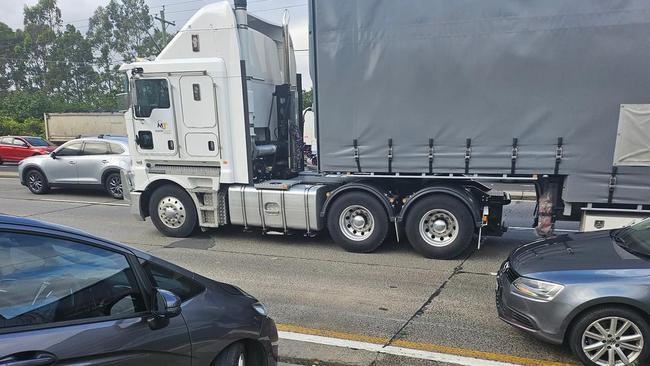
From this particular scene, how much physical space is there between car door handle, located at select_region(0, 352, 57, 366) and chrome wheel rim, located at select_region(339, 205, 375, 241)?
533 cm

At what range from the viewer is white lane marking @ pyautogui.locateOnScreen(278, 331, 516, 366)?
3756 mm

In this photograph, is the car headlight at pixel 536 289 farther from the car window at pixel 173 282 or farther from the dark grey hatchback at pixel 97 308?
the car window at pixel 173 282

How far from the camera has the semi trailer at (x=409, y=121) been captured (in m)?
5.79

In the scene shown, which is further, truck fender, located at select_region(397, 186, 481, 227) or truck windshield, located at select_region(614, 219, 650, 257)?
truck fender, located at select_region(397, 186, 481, 227)

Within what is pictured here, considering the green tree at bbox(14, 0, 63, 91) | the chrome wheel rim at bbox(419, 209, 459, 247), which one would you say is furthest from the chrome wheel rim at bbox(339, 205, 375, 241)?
the green tree at bbox(14, 0, 63, 91)

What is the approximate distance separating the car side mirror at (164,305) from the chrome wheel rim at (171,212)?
5.88 m

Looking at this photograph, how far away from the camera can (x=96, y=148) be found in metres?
13.1

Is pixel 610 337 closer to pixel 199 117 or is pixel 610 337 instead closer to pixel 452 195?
pixel 452 195

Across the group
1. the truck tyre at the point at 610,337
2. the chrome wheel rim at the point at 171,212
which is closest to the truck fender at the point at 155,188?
the chrome wheel rim at the point at 171,212

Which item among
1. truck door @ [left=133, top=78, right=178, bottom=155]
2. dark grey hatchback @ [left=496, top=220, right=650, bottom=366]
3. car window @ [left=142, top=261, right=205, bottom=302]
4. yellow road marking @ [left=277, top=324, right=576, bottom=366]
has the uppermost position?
truck door @ [left=133, top=78, right=178, bottom=155]

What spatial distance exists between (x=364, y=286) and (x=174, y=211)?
4102 millimetres

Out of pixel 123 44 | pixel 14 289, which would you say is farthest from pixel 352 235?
pixel 123 44

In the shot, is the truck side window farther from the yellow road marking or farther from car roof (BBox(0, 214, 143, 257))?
car roof (BBox(0, 214, 143, 257))

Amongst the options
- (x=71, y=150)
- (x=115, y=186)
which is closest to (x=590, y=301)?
(x=115, y=186)
